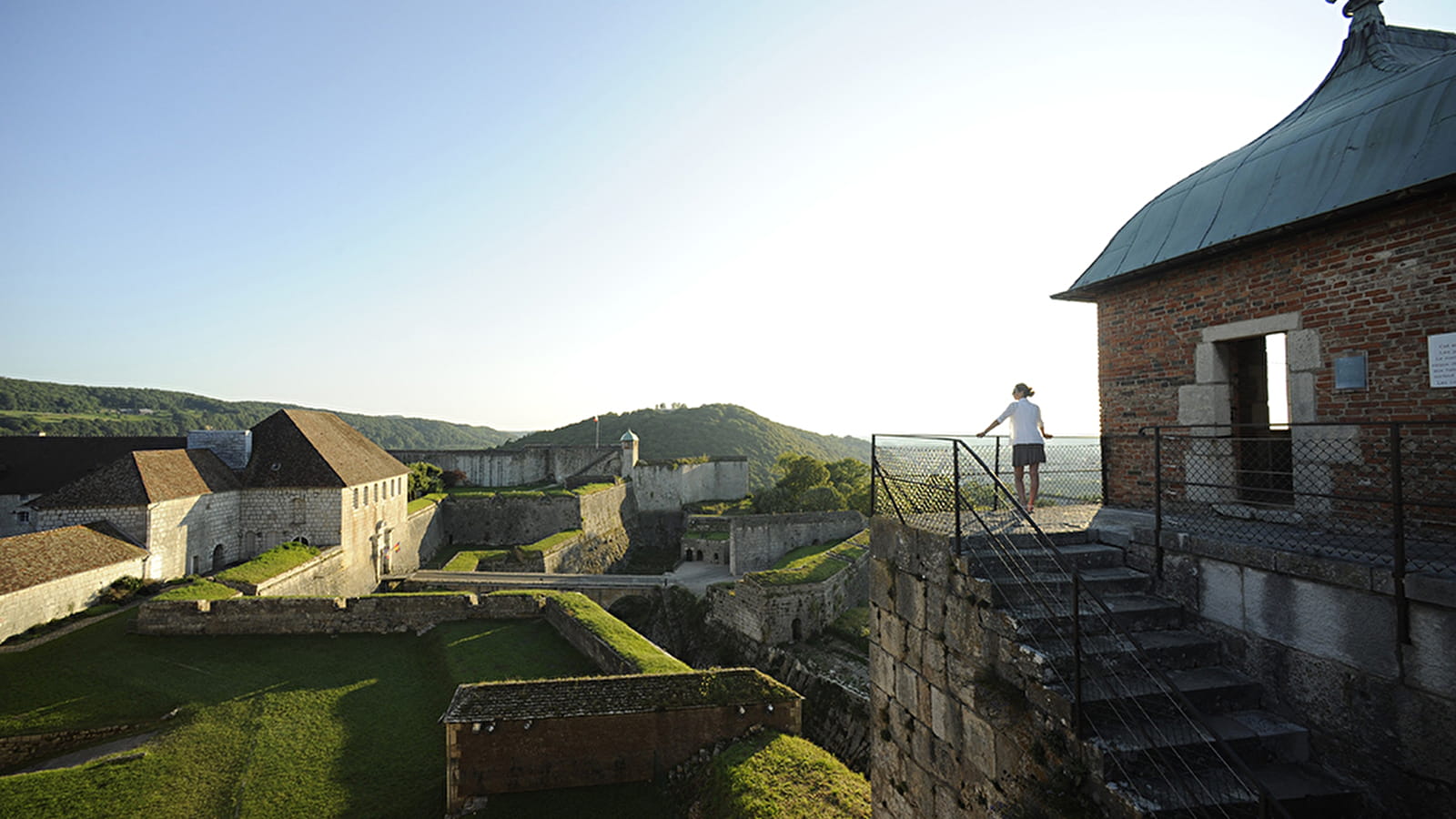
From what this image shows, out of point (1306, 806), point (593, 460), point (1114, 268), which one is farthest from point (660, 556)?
point (1306, 806)

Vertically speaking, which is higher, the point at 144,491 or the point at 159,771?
the point at 144,491

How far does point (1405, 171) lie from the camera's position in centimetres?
489

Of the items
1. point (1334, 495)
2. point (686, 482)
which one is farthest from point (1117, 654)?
point (686, 482)

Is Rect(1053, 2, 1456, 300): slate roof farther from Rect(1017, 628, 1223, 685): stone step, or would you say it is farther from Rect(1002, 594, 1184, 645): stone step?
Rect(1017, 628, 1223, 685): stone step

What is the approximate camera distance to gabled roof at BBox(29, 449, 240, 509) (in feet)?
64.2

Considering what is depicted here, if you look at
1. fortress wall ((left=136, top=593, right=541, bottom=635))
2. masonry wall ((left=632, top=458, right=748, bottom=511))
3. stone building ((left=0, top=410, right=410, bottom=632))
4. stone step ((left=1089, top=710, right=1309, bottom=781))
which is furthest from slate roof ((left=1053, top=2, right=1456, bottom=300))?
masonry wall ((left=632, top=458, right=748, bottom=511))

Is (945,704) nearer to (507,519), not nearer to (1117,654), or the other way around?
(1117,654)

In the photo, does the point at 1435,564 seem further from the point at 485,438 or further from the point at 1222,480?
the point at 485,438

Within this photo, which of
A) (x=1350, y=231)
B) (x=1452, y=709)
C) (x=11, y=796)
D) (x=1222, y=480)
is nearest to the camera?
(x=1452, y=709)

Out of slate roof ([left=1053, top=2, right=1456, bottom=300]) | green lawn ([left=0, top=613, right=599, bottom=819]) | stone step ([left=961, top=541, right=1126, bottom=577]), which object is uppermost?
slate roof ([left=1053, top=2, right=1456, bottom=300])

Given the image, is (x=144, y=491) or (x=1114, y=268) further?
(x=144, y=491)

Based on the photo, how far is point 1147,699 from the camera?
13.3 ft

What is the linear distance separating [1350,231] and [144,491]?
95.2ft

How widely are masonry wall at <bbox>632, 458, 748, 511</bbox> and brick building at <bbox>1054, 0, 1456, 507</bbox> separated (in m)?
38.1
